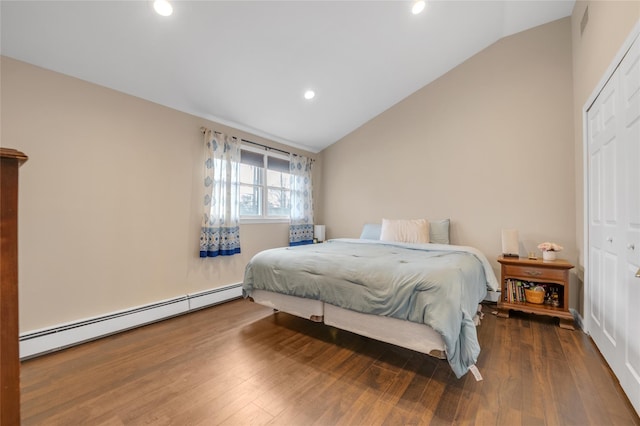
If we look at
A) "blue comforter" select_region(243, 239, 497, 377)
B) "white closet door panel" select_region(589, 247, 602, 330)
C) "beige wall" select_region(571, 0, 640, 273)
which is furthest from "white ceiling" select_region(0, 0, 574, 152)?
"white closet door panel" select_region(589, 247, 602, 330)

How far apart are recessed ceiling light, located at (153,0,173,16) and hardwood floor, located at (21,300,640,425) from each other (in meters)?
2.49

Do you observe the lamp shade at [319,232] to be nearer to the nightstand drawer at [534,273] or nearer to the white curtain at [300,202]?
the white curtain at [300,202]

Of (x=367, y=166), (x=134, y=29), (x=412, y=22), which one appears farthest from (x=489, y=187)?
(x=134, y=29)

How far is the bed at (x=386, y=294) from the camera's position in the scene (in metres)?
1.55

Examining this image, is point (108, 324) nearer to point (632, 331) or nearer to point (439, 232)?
point (439, 232)

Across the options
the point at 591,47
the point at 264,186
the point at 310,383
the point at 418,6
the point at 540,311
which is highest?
the point at 418,6

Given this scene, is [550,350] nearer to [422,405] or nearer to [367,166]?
[422,405]

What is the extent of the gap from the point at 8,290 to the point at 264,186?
10.4ft

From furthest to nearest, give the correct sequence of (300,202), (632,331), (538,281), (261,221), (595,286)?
1. (300,202)
2. (261,221)
3. (538,281)
4. (595,286)
5. (632,331)

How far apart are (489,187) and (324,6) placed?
262cm

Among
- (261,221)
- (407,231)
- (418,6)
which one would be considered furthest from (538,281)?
(261,221)

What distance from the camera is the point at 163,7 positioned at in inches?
74.0

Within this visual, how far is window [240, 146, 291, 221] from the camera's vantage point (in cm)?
362

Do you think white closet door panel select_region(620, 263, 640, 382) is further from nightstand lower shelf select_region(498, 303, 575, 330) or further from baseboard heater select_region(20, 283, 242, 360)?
baseboard heater select_region(20, 283, 242, 360)
